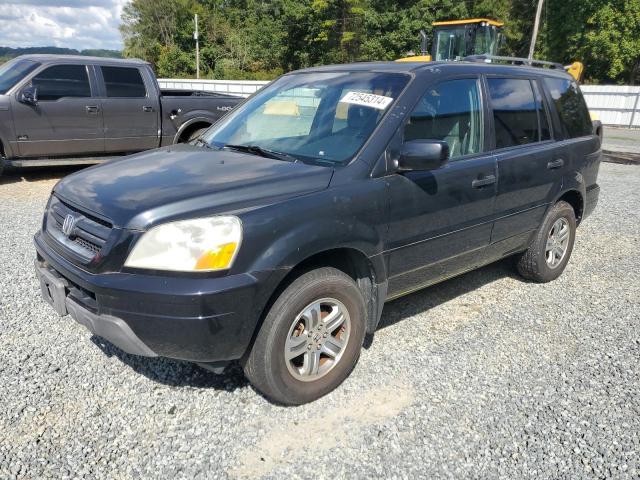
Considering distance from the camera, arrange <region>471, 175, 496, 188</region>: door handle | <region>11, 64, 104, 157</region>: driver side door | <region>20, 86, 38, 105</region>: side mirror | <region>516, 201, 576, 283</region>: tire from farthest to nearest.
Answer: <region>11, 64, 104, 157</region>: driver side door → <region>20, 86, 38, 105</region>: side mirror → <region>516, 201, 576, 283</region>: tire → <region>471, 175, 496, 188</region>: door handle

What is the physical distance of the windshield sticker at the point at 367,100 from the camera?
3258 millimetres

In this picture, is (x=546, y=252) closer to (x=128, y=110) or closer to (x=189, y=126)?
(x=189, y=126)

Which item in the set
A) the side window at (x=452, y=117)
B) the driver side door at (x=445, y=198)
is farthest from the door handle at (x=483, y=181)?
the side window at (x=452, y=117)

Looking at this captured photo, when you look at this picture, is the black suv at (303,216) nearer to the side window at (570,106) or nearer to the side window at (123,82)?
the side window at (570,106)

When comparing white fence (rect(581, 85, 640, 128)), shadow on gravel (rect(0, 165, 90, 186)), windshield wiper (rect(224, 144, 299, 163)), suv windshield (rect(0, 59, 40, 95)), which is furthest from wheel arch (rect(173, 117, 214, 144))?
white fence (rect(581, 85, 640, 128))

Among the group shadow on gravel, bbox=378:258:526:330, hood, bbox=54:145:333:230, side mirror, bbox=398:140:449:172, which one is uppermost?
side mirror, bbox=398:140:449:172

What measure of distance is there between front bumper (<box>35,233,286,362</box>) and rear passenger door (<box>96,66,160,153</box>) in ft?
22.1

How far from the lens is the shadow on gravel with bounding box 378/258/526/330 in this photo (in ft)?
13.4

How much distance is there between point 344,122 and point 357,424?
70.7 inches

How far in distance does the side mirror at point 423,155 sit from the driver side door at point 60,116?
22.7 feet

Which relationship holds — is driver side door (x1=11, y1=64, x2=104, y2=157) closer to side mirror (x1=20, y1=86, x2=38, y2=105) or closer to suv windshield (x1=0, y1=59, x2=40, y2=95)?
side mirror (x1=20, y1=86, x2=38, y2=105)

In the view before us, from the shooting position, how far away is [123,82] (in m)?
8.84

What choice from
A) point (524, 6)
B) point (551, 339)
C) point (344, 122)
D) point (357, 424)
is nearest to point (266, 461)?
point (357, 424)

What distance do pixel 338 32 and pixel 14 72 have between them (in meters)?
43.2
